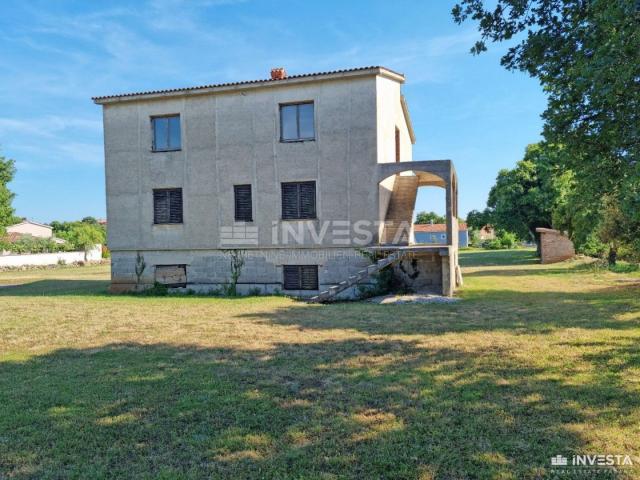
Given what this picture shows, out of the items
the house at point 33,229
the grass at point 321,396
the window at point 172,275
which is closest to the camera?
the grass at point 321,396

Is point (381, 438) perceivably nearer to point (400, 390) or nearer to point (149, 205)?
point (400, 390)

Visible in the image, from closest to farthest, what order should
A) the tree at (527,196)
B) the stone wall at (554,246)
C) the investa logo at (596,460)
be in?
1. the investa logo at (596,460)
2. the stone wall at (554,246)
3. the tree at (527,196)

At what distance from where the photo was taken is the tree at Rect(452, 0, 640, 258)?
6.38 m

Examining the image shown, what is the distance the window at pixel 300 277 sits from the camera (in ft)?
58.2

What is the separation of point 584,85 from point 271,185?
1280 cm

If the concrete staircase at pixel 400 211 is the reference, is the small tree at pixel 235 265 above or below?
below

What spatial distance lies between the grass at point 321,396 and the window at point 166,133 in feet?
32.5

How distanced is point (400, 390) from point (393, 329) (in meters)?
4.27

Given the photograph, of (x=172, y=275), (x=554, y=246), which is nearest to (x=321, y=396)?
(x=172, y=275)

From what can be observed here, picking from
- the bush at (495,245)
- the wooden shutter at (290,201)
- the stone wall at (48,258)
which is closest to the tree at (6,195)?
the stone wall at (48,258)

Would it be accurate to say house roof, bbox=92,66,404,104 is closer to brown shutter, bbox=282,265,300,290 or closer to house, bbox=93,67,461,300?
house, bbox=93,67,461,300

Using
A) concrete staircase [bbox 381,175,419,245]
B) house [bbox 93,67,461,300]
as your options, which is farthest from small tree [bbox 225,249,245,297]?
concrete staircase [bbox 381,175,419,245]

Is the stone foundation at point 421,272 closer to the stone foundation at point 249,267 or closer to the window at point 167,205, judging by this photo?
the stone foundation at point 249,267

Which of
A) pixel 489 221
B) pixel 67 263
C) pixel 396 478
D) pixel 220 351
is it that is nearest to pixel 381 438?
pixel 396 478
